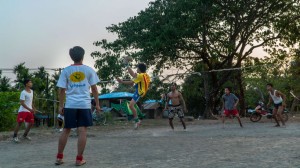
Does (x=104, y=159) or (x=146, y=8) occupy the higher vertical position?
(x=146, y=8)

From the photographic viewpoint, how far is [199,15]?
70.7 feet

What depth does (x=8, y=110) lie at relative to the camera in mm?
18234

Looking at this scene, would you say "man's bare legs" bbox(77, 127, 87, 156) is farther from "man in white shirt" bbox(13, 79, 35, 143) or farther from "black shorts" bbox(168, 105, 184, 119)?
"black shorts" bbox(168, 105, 184, 119)

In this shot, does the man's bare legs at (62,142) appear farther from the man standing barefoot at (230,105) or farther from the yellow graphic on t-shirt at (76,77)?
the man standing barefoot at (230,105)

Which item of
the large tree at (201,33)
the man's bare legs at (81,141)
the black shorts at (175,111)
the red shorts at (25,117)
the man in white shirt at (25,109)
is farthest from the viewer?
the large tree at (201,33)

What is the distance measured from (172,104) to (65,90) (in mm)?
7861

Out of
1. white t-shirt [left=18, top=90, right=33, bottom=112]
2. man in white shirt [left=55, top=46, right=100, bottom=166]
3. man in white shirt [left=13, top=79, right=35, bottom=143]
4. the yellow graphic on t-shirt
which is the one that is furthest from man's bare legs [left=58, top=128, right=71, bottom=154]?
white t-shirt [left=18, top=90, right=33, bottom=112]

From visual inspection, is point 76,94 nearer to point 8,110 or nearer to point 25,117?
point 25,117

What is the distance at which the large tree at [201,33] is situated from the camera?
21.6 meters

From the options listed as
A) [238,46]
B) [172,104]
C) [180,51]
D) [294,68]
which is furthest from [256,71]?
[294,68]

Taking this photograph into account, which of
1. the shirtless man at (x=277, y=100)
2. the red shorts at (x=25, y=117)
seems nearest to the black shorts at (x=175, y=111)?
the shirtless man at (x=277, y=100)

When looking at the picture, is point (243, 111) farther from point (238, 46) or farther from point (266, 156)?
point (266, 156)

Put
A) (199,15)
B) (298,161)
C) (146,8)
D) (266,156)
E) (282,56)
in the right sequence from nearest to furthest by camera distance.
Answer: (298,161) → (266,156) → (199,15) → (146,8) → (282,56)

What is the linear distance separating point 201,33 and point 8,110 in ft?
34.2
